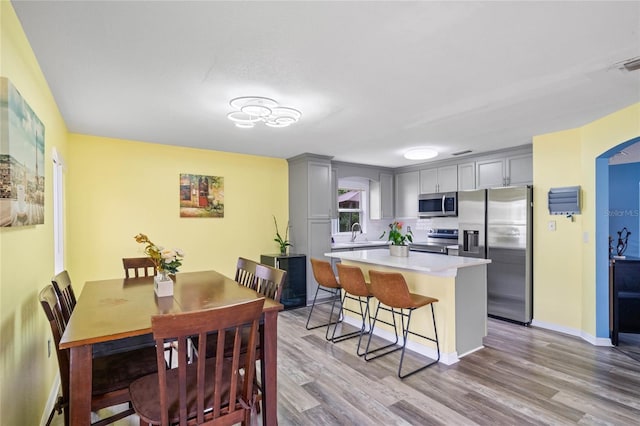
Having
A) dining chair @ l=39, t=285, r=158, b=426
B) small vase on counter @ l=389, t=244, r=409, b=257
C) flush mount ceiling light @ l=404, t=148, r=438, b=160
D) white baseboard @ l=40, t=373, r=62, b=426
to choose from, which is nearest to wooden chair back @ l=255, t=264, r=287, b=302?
dining chair @ l=39, t=285, r=158, b=426

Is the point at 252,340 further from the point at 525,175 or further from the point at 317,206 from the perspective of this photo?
the point at 525,175

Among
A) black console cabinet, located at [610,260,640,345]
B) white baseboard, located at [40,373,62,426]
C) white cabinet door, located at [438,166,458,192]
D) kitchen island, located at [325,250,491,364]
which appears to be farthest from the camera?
white cabinet door, located at [438,166,458,192]

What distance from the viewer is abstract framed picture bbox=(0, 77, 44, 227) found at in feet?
4.52

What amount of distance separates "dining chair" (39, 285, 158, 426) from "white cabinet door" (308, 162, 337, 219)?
3.39 m

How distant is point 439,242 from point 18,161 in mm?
4977

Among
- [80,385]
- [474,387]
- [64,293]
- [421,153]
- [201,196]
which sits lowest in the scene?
[474,387]

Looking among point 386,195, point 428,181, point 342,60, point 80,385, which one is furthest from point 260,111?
point 386,195

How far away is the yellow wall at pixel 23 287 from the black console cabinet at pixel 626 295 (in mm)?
4801

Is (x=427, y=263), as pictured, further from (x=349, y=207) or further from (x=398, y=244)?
(x=349, y=207)

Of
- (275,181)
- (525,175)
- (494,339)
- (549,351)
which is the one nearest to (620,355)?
(549,351)

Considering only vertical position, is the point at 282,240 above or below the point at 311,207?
below

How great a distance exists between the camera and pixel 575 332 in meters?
3.63

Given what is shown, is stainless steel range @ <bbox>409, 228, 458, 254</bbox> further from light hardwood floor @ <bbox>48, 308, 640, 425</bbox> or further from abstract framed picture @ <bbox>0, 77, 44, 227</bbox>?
abstract framed picture @ <bbox>0, 77, 44, 227</bbox>

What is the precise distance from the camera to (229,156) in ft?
16.0
